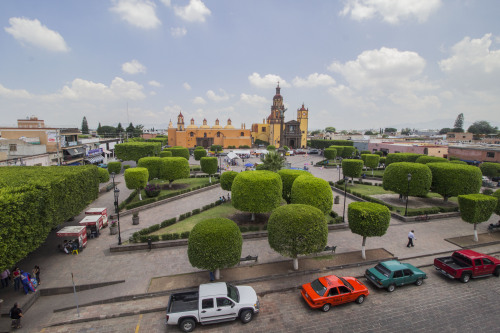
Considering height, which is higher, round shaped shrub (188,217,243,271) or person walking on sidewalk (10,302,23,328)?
round shaped shrub (188,217,243,271)

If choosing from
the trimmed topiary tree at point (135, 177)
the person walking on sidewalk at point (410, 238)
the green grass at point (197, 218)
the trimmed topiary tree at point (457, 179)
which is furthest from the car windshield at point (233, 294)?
the trimmed topiary tree at point (457, 179)

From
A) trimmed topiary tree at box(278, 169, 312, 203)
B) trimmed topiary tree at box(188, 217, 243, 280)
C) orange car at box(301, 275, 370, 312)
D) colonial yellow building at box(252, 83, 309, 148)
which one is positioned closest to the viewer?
orange car at box(301, 275, 370, 312)

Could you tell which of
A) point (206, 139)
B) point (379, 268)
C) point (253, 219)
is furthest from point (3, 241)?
point (206, 139)

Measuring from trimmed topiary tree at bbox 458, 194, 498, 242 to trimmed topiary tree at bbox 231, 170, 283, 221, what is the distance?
1199 cm

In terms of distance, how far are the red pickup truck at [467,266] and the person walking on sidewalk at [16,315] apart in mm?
18608

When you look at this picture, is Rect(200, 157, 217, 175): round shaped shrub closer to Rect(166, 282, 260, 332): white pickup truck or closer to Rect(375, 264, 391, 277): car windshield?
Rect(166, 282, 260, 332): white pickup truck

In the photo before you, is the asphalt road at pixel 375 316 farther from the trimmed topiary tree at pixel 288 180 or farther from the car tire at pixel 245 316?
the trimmed topiary tree at pixel 288 180

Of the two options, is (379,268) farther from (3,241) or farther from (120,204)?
(120,204)

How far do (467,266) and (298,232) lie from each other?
8661 millimetres

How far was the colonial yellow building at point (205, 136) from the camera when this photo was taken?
73000mm

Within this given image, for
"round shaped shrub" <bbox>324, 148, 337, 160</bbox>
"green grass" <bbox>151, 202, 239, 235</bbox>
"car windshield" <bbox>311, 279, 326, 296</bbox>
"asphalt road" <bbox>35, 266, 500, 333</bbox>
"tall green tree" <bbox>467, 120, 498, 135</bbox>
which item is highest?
"tall green tree" <bbox>467, 120, 498, 135</bbox>

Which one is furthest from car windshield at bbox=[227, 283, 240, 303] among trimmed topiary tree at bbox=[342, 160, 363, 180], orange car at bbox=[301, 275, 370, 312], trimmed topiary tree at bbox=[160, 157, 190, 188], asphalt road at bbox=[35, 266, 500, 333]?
trimmed topiary tree at bbox=[342, 160, 363, 180]

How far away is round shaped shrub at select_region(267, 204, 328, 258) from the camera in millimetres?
10938

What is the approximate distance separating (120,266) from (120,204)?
445 inches
